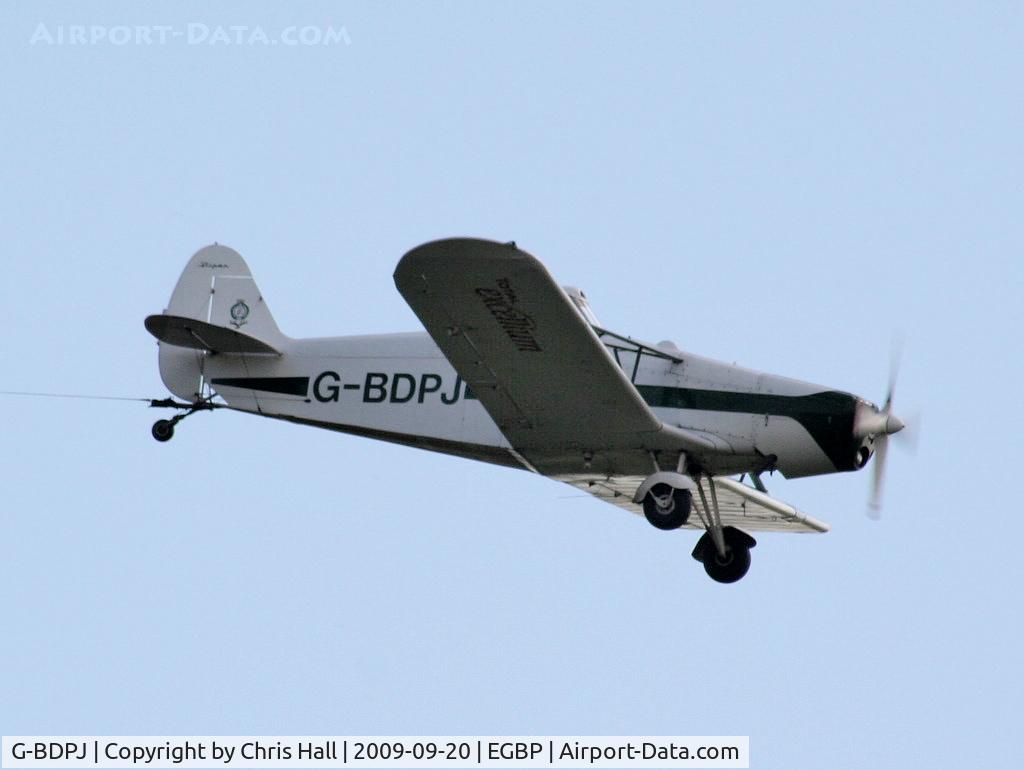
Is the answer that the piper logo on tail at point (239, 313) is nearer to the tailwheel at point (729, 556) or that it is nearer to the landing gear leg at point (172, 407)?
the landing gear leg at point (172, 407)

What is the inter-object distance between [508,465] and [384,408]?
1269 millimetres

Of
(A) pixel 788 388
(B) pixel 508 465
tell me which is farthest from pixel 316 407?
(A) pixel 788 388

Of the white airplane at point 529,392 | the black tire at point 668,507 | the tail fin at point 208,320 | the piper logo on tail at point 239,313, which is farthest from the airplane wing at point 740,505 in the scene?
the piper logo on tail at point 239,313

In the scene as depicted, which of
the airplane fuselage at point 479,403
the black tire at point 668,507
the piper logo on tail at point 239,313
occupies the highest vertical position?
the piper logo on tail at point 239,313

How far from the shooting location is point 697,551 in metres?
19.2

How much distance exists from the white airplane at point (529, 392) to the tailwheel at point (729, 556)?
0.01 meters

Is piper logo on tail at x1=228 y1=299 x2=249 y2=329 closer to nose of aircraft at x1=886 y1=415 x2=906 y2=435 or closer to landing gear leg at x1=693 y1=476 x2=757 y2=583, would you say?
landing gear leg at x1=693 y1=476 x2=757 y2=583

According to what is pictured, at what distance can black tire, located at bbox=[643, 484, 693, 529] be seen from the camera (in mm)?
17422

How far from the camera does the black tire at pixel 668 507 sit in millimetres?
17422

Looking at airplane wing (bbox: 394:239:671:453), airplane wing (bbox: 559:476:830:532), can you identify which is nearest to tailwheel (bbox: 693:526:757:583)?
airplane wing (bbox: 559:476:830:532)

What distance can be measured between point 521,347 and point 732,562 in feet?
11.4

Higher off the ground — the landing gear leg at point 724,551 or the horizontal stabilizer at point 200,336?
the horizontal stabilizer at point 200,336

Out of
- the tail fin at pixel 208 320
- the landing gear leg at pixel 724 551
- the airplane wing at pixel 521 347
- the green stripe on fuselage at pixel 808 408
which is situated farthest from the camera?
the tail fin at pixel 208 320

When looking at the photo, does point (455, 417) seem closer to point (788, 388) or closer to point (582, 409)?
point (582, 409)
